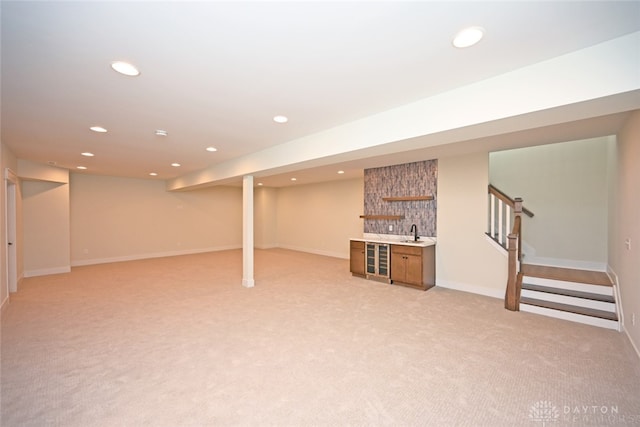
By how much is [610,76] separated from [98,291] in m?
7.06

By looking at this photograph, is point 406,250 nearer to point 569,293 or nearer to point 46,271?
point 569,293

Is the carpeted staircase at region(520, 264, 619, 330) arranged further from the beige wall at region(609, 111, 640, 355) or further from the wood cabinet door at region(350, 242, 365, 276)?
the wood cabinet door at region(350, 242, 365, 276)

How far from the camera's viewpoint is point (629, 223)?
3010mm

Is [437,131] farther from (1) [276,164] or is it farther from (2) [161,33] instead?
(1) [276,164]

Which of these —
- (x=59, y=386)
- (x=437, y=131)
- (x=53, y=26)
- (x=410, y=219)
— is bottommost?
(x=59, y=386)

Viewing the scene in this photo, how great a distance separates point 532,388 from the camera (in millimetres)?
2271

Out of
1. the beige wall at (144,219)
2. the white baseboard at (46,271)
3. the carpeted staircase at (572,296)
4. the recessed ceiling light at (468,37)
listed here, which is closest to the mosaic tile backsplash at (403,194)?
the carpeted staircase at (572,296)

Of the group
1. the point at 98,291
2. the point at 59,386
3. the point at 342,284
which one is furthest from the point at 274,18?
the point at 98,291

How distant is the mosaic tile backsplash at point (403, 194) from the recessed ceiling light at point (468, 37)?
3.91 meters

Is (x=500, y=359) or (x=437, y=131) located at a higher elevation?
(x=437, y=131)

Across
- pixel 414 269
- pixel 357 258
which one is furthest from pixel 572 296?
pixel 357 258

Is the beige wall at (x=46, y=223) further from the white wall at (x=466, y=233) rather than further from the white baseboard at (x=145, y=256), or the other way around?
the white wall at (x=466, y=233)

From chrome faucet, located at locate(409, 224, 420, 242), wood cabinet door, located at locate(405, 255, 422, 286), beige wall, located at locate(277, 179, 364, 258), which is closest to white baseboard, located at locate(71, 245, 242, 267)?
beige wall, located at locate(277, 179, 364, 258)

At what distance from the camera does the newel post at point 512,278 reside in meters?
4.04
